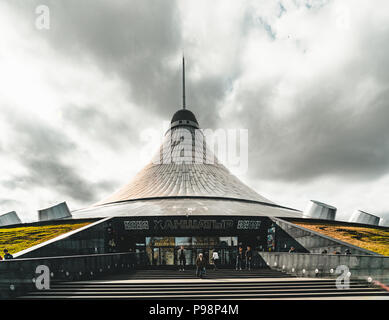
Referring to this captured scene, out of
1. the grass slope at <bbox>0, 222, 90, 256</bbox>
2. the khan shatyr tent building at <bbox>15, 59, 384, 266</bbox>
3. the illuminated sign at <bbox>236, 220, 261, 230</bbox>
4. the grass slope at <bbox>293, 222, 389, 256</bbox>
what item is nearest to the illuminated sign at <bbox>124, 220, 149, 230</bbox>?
the khan shatyr tent building at <bbox>15, 59, 384, 266</bbox>

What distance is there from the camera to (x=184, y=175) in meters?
25.2

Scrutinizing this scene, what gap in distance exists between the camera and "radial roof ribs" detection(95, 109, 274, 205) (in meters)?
22.3

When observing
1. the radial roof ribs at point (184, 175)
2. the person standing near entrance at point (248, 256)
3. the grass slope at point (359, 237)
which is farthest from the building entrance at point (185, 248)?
the grass slope at point (359, 237)

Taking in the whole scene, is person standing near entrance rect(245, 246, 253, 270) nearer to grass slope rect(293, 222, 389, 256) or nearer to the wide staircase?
the wide staircase

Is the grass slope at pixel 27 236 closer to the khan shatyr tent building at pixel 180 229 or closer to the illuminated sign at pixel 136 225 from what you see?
the khan shatyr tent building at pixel 180 229

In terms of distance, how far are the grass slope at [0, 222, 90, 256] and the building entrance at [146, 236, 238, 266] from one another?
15.8 feet

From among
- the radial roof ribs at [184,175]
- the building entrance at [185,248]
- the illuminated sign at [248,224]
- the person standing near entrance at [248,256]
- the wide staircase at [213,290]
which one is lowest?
the building entrance at [185,248]

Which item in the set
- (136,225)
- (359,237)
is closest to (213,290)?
(136,225)

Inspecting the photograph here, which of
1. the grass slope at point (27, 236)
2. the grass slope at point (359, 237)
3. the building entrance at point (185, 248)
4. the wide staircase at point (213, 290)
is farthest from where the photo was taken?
the building entrance at point (185, 248)

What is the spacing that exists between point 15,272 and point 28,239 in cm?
799

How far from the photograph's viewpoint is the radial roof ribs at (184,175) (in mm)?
22297

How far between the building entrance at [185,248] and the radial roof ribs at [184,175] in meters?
4.98

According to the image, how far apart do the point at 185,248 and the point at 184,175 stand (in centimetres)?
995

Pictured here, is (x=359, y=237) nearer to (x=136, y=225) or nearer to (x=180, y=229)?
(x=180, y=229)
